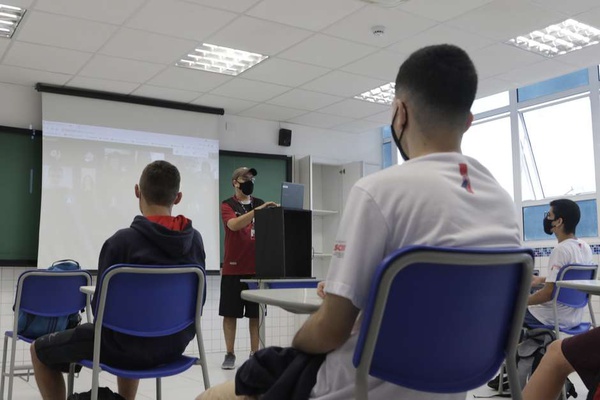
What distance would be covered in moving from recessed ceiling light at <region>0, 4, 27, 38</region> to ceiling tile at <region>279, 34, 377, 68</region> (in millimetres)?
2056

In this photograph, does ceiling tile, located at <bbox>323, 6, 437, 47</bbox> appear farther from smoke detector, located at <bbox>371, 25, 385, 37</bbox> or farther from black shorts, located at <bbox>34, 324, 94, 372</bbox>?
black shorts, located at <bbox>34, 324, 94, 372</bbox>

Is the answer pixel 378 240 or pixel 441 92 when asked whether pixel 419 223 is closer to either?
pixel 378 240

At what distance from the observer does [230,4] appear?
4074 millimetres

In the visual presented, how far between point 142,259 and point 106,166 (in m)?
4.18

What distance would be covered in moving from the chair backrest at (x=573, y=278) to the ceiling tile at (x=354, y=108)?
3.40m

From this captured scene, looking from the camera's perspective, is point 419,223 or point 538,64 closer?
point 419,223

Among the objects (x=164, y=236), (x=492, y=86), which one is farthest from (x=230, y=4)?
(x=492, y=86)

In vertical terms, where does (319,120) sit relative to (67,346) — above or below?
above

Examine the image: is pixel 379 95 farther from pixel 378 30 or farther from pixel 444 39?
pixel 378 30

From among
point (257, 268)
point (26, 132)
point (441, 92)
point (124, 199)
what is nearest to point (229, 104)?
point (124, 199)

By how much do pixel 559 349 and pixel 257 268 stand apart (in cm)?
256

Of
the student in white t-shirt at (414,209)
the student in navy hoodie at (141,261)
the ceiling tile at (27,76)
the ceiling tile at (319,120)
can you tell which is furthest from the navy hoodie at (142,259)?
the ceiling tile at (319,120)

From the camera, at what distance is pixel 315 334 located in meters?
1.11

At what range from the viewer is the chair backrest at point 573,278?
3.48 meters
